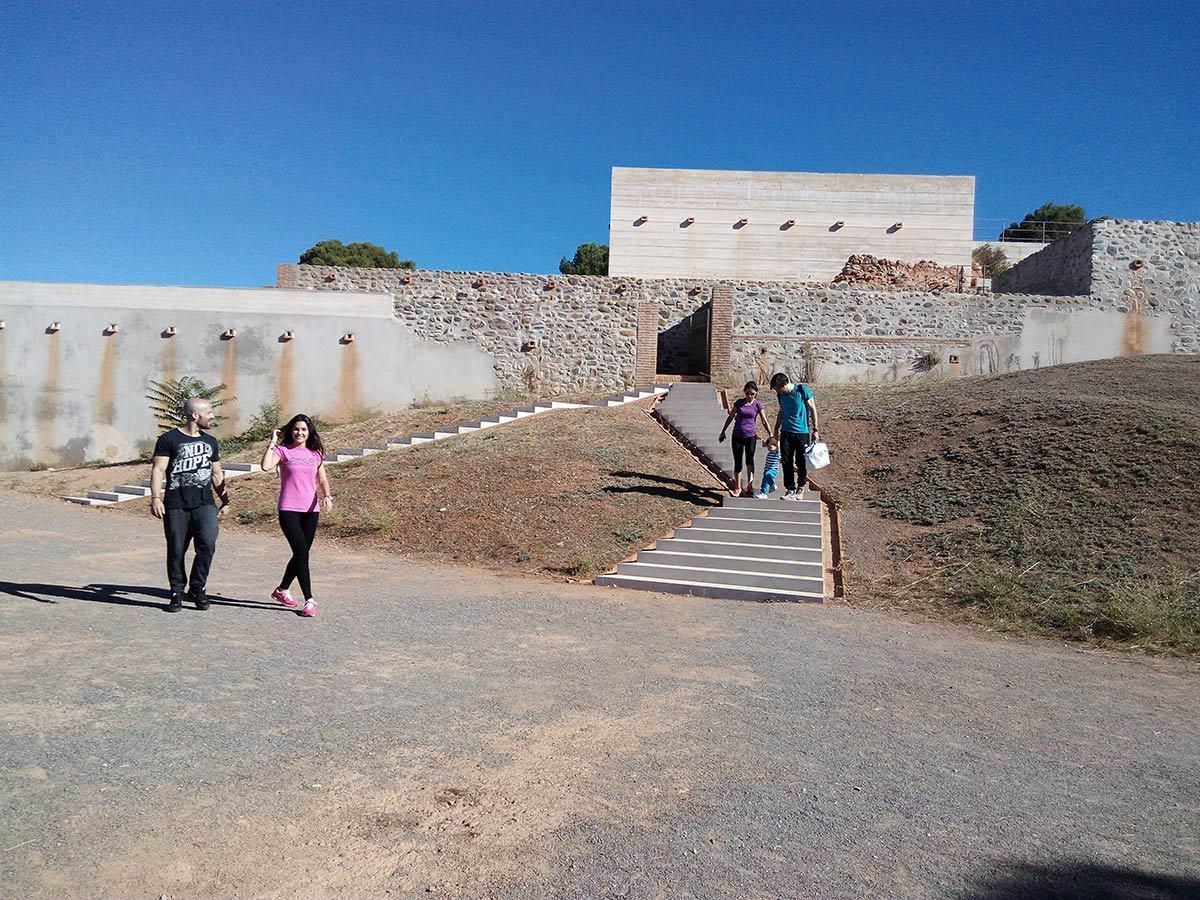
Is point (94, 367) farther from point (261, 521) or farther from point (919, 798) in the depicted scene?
point (919, 798)

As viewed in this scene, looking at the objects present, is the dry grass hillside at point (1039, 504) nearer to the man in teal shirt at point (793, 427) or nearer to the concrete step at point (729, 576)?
the concrete step at point (729, 576)

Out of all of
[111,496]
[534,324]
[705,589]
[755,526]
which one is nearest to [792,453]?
[755,526]

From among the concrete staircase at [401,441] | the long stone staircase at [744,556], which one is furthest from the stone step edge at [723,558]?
the concrete staircase at [401,441]

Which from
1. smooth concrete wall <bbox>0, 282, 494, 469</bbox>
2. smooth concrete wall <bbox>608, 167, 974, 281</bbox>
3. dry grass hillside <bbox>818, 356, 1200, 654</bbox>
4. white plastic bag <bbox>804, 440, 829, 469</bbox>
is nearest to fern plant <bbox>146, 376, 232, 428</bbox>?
smooth concrete wall <bbox>0, 282, 494, 469</bbox>

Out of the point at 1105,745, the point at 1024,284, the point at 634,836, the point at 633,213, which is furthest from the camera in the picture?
the point at 633,213

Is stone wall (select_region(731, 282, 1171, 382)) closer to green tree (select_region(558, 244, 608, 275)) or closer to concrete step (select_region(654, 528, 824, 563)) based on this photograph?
concrete step (select_region(654, 528, 824, 563))

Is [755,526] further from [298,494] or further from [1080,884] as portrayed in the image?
[1080,884]

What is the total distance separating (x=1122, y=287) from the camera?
20.6 m

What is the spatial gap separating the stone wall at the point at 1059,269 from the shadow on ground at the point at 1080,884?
2127 centimetres

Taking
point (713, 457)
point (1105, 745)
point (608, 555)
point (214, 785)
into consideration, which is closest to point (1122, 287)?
point (713, 457)

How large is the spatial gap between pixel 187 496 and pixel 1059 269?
22.9 meters

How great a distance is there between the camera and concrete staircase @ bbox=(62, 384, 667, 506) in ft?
45.4

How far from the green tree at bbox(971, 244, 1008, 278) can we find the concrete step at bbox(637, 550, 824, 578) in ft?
74.6

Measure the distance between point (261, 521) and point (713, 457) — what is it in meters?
6.53
